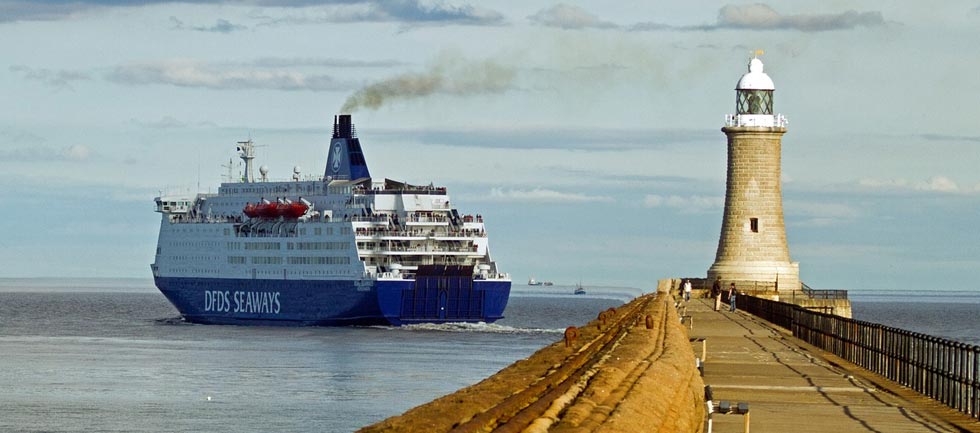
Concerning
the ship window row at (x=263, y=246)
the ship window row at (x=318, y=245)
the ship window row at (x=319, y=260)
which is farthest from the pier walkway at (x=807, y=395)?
the ship window row at (x=263, y=246)

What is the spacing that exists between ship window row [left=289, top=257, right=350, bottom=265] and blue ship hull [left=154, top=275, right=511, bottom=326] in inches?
41.5

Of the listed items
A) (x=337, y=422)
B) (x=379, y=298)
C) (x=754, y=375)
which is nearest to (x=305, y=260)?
(x=379, y=298)

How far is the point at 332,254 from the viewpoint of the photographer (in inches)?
3228

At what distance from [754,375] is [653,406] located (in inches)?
340

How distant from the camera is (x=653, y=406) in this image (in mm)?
13305

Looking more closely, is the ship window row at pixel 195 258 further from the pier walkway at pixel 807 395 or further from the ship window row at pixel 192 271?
the pier walkway at pixel 807 395

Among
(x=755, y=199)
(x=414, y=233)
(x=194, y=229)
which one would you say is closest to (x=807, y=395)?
(x=755, y=199)

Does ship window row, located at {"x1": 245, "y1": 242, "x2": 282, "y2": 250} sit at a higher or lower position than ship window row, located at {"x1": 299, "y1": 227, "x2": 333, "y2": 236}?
lower

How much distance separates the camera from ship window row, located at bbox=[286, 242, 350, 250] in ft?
267

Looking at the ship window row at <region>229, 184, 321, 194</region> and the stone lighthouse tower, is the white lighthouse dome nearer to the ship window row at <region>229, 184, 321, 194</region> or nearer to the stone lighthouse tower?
the stone lighthouse tower

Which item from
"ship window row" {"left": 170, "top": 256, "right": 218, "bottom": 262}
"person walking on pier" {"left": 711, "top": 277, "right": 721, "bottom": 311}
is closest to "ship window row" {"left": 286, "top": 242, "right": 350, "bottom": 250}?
"ship window row" {"left": 170, "top": 256, "right": 218, "bottom": 262}

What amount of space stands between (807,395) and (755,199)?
1670 inches

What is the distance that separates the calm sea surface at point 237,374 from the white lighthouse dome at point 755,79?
12707 mm

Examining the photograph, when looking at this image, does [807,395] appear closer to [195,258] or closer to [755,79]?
[755,79]
